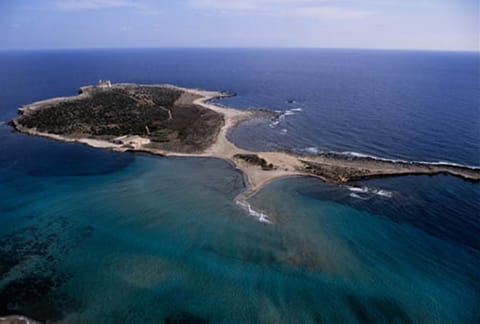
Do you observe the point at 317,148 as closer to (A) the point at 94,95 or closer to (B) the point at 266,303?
(B) the point at 266,303

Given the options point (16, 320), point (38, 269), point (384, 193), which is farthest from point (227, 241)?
point (384, 193)

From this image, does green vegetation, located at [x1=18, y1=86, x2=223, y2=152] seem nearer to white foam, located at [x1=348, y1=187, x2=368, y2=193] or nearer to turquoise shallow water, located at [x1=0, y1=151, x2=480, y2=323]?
turquoise shallow water, located at [x1=0, y1=151, x2=480, y2=323]

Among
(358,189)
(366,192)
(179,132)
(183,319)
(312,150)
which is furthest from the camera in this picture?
(179,132)

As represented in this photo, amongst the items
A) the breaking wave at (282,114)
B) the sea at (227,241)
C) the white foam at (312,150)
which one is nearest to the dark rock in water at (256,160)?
the sea at (227,241)

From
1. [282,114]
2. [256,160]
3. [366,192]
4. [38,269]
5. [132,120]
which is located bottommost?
[38,269]

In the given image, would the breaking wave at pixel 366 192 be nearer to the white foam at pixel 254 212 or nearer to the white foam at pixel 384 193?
the white foam at pixel 384 193

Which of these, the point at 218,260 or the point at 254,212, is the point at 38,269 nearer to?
the point at 218,260

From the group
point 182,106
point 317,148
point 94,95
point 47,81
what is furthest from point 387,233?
point 47,81
